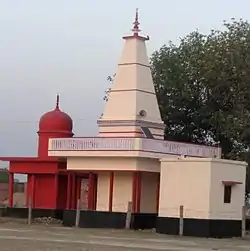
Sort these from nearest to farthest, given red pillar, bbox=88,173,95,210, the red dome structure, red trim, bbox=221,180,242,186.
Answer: red trim, bbox=221,180,242,186 < red pillar, bbox=88,173,95,210 < the red dome structure

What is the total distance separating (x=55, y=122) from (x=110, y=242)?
15699 millimetres

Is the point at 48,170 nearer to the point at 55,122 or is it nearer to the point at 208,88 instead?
the point at 55,122

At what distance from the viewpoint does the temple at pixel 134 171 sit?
3177 centimetres

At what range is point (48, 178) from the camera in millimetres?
40250

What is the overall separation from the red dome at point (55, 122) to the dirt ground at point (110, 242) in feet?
32.1

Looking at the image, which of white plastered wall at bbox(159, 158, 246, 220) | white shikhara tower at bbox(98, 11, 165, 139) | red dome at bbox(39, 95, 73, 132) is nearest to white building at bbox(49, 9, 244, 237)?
white shikhara tower at bbox(98, 11, 165, 139)

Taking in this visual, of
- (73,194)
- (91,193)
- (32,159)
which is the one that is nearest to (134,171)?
(91,193)

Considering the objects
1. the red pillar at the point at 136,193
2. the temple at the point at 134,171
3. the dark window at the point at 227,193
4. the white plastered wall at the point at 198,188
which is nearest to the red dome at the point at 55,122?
the temple at the point at 134,171

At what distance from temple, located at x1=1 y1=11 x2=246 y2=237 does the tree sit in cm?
319

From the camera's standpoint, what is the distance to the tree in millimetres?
40188

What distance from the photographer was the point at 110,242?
84.0 ft

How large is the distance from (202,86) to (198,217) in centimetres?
A: 1332

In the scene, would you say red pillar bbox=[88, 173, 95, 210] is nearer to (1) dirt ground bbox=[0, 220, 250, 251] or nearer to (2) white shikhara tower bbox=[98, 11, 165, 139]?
(2) white shikhara tower bbox=[98, 11, 165, 139]

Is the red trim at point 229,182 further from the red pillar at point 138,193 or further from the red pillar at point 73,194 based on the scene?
Result: the red pillar at point 73,194
